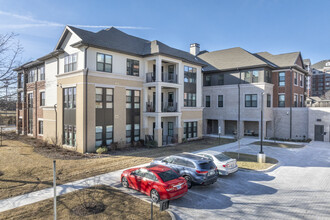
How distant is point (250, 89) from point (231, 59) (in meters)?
6.23

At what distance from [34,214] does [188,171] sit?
7.05 m

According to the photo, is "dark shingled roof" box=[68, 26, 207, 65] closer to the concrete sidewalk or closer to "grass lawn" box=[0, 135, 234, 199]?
"grass lawn" box=[0, 135, 234, 199]

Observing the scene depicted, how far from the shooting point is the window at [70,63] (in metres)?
21.1

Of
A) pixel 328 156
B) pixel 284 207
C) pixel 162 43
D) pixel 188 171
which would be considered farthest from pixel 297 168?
pixel 162 43

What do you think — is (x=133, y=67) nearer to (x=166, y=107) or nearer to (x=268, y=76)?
(x=166, y=107)

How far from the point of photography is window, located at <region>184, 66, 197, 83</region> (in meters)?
28.0

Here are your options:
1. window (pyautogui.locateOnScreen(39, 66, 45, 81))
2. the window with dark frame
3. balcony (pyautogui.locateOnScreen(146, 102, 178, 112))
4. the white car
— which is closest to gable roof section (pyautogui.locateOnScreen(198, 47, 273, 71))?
the window with dark frame

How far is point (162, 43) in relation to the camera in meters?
26.5

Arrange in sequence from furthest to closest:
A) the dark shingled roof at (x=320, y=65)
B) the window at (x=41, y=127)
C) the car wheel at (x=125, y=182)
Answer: the dark shingled roof at (x=320, y=65) → the window at (x=41, y=127) → the car wheel at (x=125, y=182)

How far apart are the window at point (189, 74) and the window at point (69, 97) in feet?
43.8

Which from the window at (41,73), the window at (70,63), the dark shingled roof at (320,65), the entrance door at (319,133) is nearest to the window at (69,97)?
the window at (70,63)

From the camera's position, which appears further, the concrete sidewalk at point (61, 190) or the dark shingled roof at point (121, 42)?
the dark shingled roof at point (121, 42)

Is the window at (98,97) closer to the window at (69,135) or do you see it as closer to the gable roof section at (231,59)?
the window at (69,135)

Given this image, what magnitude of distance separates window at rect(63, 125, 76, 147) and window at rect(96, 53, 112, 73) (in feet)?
20.3
